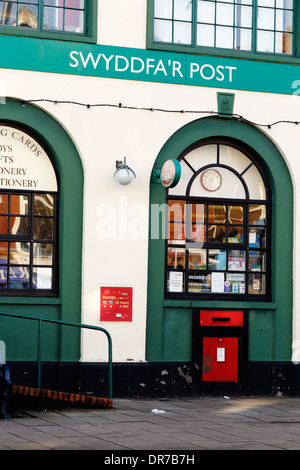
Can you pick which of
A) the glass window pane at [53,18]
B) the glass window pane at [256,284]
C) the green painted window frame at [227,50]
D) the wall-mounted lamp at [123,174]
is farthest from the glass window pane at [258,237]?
the glass window pane at [53,18]

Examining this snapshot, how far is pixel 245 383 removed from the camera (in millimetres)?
14188

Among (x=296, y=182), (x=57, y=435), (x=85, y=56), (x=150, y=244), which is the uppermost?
(x=85, y=56)

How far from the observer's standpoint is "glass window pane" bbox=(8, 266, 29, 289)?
13.4 meters

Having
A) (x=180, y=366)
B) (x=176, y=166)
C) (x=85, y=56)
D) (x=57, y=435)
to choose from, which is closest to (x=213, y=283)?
(x=180, y=366)

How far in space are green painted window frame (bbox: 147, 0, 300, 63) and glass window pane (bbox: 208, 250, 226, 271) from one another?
10.2 feet

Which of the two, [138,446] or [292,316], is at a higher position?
[292,316]

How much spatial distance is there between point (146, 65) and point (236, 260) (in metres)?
3.38

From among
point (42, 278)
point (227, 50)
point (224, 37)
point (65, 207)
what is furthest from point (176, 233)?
point (224, 37)

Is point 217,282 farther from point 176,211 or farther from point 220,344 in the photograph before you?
point 176,211

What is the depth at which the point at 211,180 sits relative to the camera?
14352mm

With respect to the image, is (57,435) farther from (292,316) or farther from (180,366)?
(292,316)

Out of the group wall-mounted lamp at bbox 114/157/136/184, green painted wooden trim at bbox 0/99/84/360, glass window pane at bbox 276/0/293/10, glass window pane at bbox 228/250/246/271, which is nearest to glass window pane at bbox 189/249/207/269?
glass window pane at bbox 228/250/246/271

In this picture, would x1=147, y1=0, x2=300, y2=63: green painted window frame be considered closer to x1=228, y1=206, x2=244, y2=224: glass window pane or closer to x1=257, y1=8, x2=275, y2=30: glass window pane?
x1=257, y1=8, x2=275, y2=30: glass window pane
